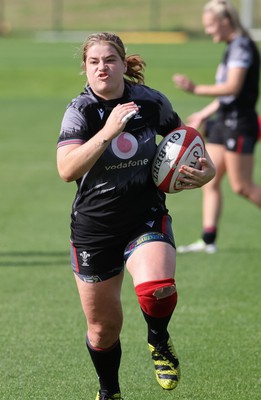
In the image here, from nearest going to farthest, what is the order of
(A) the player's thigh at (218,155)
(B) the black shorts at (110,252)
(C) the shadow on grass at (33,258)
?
(B) the black shorts at (110,252) → (C) the shadow on grass at (33,258) → (A) the player's thigh at (218,155)

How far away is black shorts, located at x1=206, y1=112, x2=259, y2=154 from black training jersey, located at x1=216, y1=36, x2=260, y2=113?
10cm

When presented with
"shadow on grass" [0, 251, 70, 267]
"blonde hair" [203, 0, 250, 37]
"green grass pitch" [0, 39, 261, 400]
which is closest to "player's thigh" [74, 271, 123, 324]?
"green grass pitch" [0, 39, 261, 400]

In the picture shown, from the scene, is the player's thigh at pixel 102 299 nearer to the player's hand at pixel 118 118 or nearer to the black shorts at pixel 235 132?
the player's hand at pixel 118 118

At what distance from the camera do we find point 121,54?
5.43 metres

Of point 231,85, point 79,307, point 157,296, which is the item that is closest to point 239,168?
point 231,85

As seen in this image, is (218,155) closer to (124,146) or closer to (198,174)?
(198,174)

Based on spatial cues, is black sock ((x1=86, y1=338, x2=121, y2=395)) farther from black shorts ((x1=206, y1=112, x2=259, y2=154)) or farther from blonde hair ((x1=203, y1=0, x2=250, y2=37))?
blonde hair ((x1=203, y1=0, x2=250, y2=37))

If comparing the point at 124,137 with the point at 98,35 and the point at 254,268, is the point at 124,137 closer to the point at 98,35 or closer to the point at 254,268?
the point at 98,35

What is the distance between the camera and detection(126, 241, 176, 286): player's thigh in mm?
5125

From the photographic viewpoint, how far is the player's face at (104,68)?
209 inches

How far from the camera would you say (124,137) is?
5379 millimetres

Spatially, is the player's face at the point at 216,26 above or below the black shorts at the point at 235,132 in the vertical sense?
above

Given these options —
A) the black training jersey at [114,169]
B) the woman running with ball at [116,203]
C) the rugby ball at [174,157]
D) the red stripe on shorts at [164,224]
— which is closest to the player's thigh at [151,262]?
the woman running with ball at [116,203]

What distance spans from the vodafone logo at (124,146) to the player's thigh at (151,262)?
1.66ft
